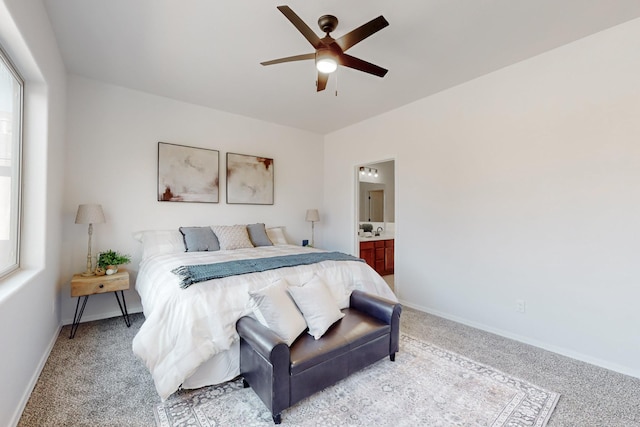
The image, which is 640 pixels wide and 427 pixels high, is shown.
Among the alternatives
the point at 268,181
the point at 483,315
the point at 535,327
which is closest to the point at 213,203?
the point at 268,181

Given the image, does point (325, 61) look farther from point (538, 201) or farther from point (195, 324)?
point (538, 201)

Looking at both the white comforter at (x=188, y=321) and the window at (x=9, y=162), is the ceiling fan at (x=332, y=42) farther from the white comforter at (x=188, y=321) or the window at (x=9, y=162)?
the window at (x=9, y=162)

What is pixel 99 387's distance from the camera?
2035 millimetres

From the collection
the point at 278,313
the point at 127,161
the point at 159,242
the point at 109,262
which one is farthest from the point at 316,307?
the point at 127,161

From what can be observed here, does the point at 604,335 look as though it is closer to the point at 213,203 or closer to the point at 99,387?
the point at 99,387

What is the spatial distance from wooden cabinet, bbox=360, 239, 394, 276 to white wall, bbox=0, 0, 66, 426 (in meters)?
4.08

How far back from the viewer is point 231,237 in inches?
149

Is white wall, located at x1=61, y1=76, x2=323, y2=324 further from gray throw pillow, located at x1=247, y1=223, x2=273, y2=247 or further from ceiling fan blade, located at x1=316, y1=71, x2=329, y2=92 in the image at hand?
ceiling fan blade, located at x1=316, y1=71, x2=329, y2=92

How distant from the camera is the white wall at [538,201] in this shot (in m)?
2.34

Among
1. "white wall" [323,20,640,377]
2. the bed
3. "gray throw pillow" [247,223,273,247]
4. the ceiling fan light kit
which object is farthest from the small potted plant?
"white wall" [323,20,640,377]

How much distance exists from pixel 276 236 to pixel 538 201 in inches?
131

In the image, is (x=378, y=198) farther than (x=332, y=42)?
Yes

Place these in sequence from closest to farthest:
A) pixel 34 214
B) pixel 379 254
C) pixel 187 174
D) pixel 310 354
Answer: pixel 310 354 < pixel 34 214 < pixel 187 174 < pixel 379 254

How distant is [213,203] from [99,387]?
2549 millimetres
